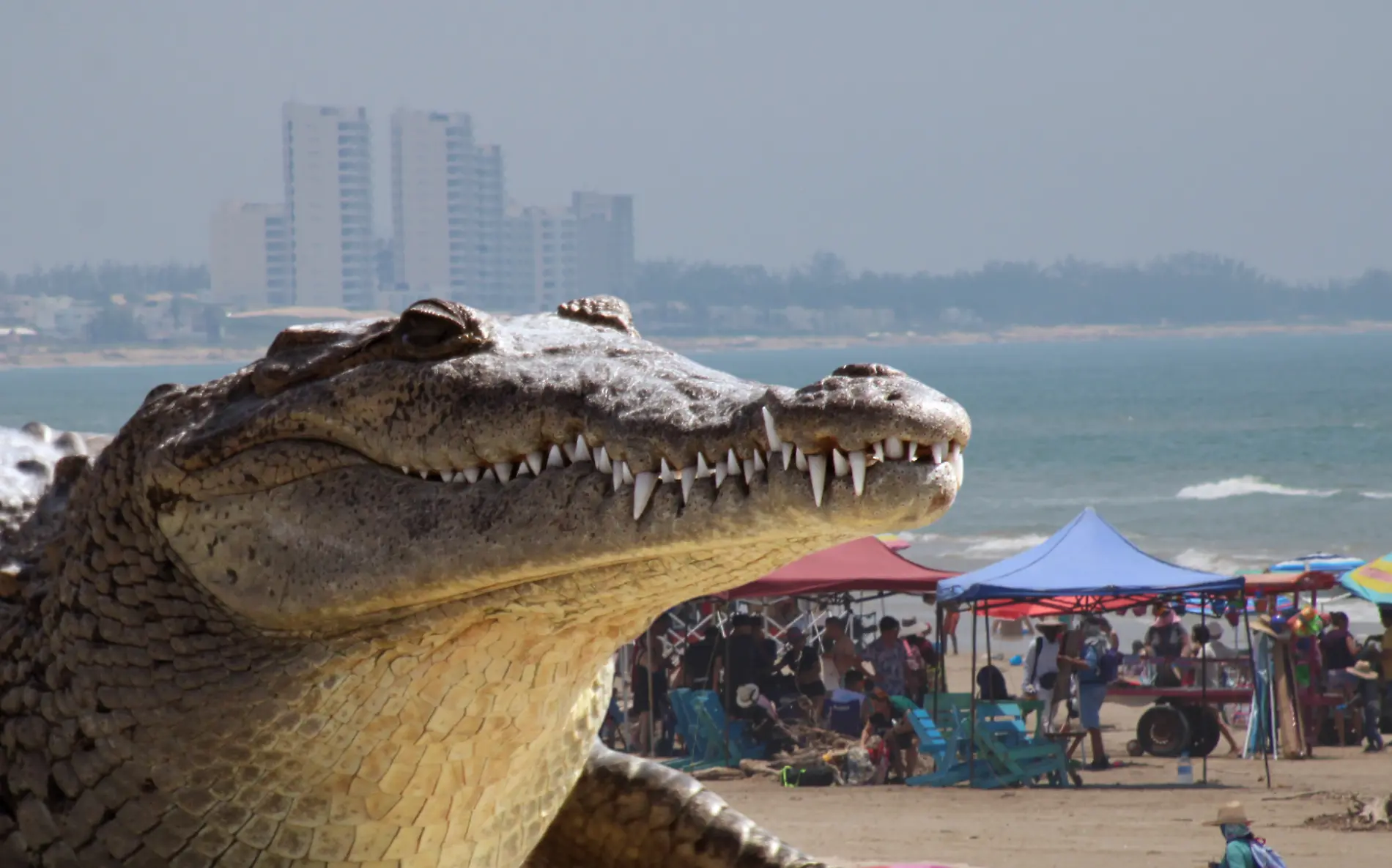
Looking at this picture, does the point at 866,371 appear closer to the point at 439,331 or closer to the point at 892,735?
the point at 439,331

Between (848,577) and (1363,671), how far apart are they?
709cm

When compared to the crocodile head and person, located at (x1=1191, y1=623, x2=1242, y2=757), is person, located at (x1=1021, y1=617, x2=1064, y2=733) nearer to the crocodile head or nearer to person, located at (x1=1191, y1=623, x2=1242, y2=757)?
person, located at (x1=1191, y1=623, x2=1242, y2=757)

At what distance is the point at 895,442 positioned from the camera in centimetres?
245

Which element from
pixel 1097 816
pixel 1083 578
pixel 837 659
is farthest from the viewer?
pixel 837 659

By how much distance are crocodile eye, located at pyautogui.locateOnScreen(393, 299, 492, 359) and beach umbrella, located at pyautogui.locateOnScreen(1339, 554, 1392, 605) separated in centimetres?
1500

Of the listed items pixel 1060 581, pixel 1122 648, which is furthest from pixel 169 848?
pixel 1122 648

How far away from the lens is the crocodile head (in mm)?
2488

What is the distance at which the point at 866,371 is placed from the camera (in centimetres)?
256

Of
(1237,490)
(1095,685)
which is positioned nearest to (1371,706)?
(1095,685)

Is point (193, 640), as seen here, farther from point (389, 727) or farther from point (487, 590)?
point (487, 590)

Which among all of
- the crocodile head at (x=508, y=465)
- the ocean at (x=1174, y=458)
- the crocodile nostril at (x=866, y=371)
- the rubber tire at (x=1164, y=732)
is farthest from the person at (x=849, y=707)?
the crocodile nostril at (x=866, y=371)

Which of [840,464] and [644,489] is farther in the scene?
[644,489]

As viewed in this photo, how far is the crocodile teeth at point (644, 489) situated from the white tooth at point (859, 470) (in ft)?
1.24

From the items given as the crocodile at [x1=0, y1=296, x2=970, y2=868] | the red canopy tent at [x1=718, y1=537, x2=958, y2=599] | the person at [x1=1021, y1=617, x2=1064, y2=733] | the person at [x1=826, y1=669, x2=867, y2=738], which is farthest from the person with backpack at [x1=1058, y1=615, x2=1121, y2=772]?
the crocodile at [x1=0, y1=296, x2=970, y2=868]
